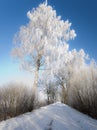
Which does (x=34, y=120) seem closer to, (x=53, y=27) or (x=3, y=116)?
(x=3, y=116)

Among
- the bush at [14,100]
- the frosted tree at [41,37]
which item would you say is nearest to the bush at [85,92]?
the bush at [14,100]

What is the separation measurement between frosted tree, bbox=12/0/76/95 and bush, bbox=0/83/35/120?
7261mm

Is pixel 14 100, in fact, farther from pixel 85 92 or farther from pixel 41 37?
pixel 41 37

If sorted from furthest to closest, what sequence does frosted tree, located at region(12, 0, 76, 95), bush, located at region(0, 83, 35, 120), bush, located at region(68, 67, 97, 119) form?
1. frosted tree, located at region(12, 0, 76, 95)
2. bush, located at region(68, 67, 97, 119)
3. bush, located at region(0, 83, 35, 120)

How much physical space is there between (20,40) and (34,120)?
41.1 feet

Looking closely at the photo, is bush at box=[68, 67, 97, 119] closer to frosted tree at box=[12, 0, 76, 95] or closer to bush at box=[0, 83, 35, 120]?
bush at box=[0, 83, 35, 120]

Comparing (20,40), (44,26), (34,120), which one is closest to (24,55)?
(20,40)

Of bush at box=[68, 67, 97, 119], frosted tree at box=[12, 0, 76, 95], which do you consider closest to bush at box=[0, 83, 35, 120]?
bush at box=[68, 67, 97, 119]

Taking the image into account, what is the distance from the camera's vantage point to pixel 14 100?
30.9 ft

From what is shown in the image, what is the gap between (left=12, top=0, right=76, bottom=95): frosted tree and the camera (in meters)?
18.0

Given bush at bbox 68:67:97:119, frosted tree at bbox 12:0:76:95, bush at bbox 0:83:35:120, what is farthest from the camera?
frosted tree at bbox 12:0:76:95

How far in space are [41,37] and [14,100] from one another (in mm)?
10158

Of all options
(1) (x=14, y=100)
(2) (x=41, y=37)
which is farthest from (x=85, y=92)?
(2) (x=41, y=37)

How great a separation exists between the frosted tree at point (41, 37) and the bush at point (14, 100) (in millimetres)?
7261
